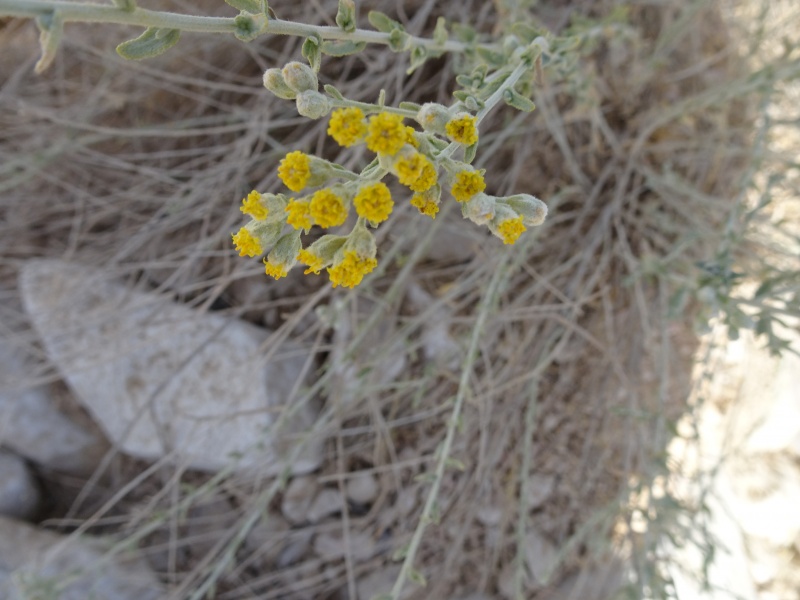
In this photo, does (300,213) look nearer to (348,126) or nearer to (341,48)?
(348,126)

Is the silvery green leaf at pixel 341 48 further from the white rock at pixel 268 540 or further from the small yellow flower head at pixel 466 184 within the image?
the white rock at pixel 268 540

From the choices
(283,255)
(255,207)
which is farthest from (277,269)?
(255,207)

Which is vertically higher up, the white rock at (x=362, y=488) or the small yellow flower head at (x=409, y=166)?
the small yellow flower head at (x=409, y=166)

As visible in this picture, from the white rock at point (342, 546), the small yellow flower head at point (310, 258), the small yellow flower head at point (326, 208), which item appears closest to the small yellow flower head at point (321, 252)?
the small yellow flower head at point (310, 258)

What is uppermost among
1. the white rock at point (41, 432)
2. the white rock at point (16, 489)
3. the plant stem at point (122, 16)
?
the plant stem at point (122, 16)

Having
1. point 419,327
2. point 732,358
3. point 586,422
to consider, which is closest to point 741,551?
point 732,358

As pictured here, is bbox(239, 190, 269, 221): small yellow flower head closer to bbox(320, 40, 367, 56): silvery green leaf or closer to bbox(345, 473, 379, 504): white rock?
bbox(320, 40, 367, 56): silvery green leaf

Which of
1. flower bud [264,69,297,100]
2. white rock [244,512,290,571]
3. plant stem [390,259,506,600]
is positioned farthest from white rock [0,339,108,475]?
flower bud [264,69,297,100]
